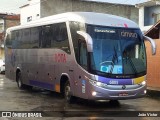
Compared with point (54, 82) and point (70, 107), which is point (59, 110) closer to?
point (70, 107)

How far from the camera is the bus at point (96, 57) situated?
12828 millimetres

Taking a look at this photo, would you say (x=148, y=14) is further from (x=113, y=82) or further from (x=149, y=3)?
(x=113, y=82)

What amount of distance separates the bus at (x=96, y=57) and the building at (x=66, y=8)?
80.6 ft

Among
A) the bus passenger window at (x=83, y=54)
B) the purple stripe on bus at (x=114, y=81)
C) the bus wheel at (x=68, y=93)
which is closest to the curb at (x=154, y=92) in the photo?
the bus wheel at (x=68, y=93)

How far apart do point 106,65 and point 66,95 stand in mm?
2615

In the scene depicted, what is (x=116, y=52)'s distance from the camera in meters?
13.2

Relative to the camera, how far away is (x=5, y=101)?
14680 millimetres

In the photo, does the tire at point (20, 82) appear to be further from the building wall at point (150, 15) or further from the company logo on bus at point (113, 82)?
the building wall at point (150, 15)

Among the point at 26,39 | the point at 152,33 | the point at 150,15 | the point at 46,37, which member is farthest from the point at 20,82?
the point at 150,15

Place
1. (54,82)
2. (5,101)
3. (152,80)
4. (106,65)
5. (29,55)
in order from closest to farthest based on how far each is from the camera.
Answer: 1. (106,65)
2. (5,101)
3. (54,82)
4. (29,55)
5. (152,80)

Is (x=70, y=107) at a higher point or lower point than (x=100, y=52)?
lower

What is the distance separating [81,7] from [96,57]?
3058cm

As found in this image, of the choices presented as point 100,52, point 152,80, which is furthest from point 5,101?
point 152,80

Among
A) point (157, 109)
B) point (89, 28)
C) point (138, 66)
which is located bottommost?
point (157, 109)
